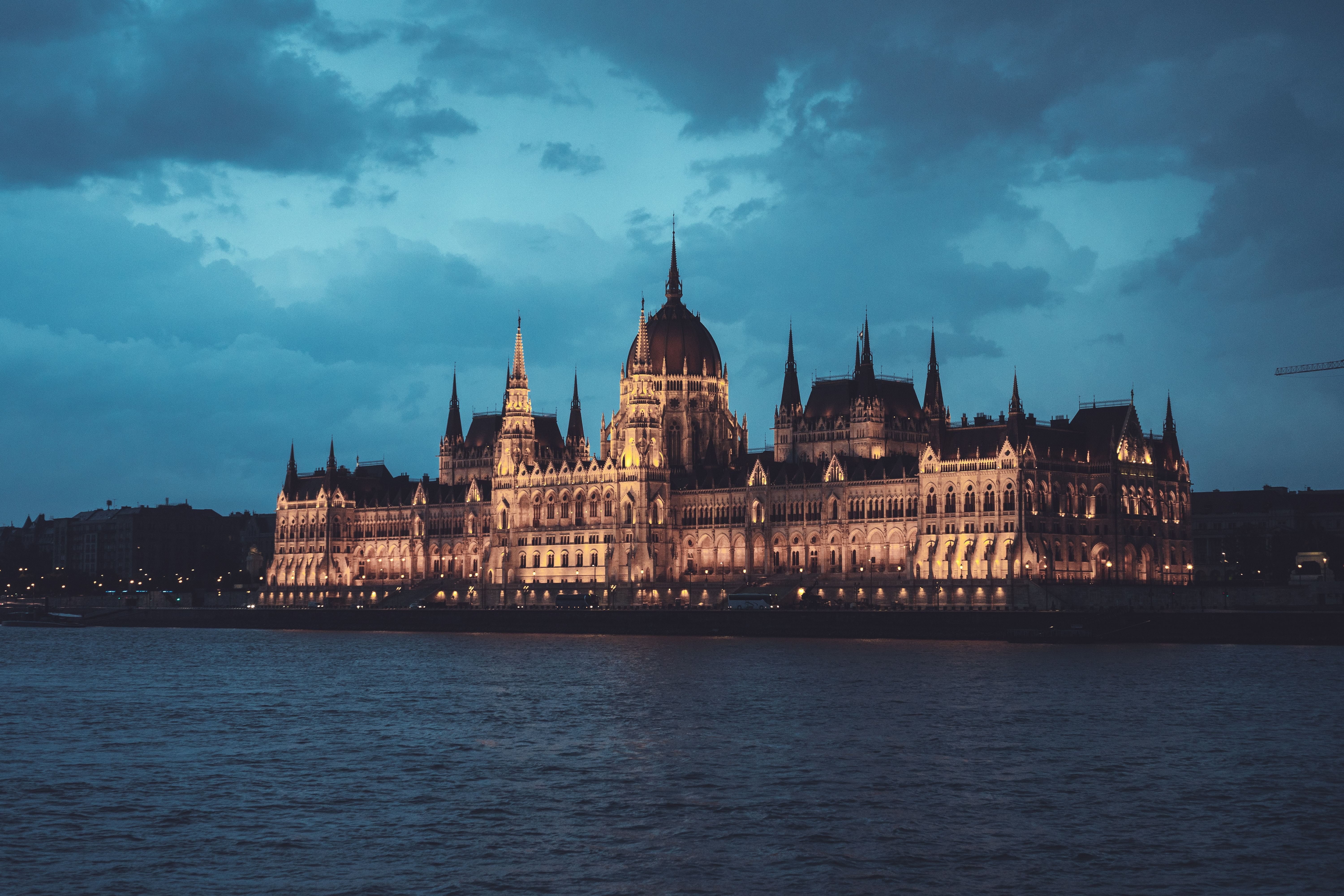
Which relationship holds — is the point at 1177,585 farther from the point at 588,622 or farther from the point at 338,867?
the point at 338,867

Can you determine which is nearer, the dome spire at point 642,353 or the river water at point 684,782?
the river water at point 684,782

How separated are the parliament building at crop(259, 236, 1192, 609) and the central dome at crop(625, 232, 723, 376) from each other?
0.79 ft

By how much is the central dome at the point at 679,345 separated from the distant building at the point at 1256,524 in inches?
2092

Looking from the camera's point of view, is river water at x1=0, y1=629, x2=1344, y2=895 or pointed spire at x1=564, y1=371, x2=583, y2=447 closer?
river water at x1=0, y1=629, x2=1344, y2=895

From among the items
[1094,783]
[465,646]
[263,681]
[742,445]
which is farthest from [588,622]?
[1094,783]

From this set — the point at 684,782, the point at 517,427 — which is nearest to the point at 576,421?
the point at 517,427

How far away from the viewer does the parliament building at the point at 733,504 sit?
13775cm

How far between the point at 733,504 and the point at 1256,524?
57.7 meters

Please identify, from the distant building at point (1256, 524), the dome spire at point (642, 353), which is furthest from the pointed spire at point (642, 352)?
the distant building at point (1256, 524)

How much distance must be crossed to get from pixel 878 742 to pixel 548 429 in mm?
130780

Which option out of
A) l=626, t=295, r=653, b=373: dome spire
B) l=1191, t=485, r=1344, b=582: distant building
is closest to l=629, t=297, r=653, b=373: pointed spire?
l=626, t=295, r=653, b=373: dome spire

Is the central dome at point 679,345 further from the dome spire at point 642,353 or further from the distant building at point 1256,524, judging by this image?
the distant building at point 1256,524

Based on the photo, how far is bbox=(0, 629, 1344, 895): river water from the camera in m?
37.6

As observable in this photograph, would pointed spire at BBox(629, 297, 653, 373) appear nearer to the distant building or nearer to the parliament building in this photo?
the parliament building
